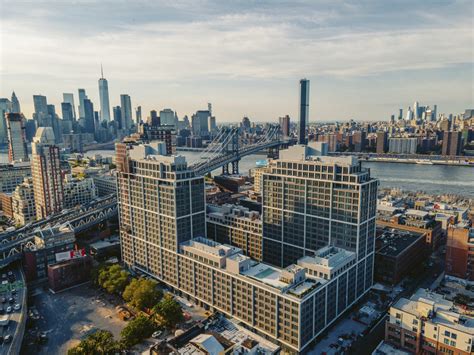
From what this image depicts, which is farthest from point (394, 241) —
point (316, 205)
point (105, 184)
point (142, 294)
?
point (105, 184)

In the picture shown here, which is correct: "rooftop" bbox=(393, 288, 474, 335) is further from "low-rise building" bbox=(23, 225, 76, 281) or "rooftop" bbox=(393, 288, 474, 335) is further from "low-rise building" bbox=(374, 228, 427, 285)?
"low-rise building" bbox=(23, 225, 76, 281)

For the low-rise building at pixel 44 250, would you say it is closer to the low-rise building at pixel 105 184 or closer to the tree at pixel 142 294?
the tree at pixel 142 294

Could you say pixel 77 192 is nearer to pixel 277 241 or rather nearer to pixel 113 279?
pixel 113 279

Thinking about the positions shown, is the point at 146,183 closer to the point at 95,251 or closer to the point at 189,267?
the point at 189,267

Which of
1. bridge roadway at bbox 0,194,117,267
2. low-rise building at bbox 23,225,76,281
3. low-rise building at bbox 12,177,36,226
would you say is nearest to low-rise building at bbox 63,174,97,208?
low-rise building at bbox 12,177,36,226

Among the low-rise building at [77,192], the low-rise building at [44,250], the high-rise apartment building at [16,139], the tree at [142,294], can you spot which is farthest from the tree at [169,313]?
the high-rise apartment building at [16,139]

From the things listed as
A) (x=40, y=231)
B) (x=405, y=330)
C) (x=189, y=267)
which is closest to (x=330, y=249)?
(x=405, y=330)
